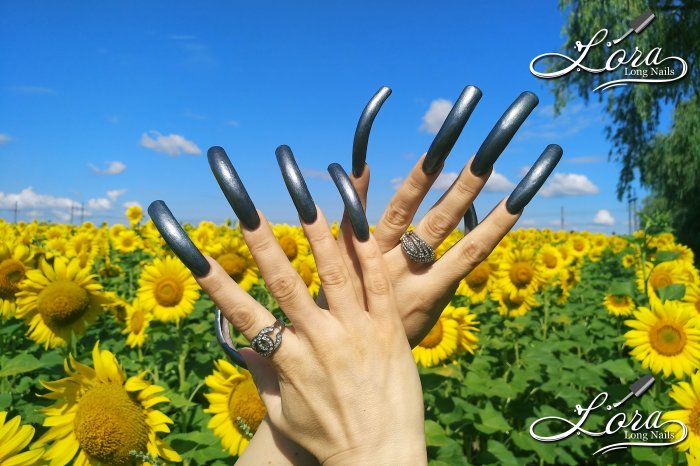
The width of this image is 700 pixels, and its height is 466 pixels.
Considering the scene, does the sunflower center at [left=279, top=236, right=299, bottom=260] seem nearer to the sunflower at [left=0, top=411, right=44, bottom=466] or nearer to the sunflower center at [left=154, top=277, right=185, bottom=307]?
the sunflower center at [left=154, top=277, right=185, bottom=307]

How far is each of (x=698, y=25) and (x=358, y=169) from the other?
20.1 metres

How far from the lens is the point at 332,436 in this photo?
3.87ft

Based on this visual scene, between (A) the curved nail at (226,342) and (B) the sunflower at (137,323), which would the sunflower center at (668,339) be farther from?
(B) the sunflower at (137,323)

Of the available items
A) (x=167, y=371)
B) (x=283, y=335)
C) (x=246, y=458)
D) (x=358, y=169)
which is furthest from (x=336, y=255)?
(x=167, y=371)

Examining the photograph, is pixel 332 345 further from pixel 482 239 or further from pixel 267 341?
pixel 482 239

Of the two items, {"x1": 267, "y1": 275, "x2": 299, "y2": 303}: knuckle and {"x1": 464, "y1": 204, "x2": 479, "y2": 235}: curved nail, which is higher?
{"x1": 464, "y1": 204, "x2": 479, "y2": 235}: curved nail

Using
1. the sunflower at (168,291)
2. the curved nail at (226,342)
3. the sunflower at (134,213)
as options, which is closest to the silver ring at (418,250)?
the curved nail at (226,342)

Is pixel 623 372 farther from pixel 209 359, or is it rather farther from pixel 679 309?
pixel 209 359

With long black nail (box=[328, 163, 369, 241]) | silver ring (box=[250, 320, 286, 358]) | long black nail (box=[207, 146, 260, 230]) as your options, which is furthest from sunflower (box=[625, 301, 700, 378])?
long black nail (box=[207, 146, 260, 230])

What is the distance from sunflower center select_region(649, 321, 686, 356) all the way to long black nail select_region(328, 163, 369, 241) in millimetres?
3197

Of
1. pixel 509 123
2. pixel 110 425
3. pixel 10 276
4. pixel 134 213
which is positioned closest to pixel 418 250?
pixel 509 123

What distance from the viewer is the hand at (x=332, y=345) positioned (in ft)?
3.74

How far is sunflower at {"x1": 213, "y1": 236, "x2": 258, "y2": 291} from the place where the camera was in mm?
5034

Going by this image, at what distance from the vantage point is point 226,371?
256 cm
